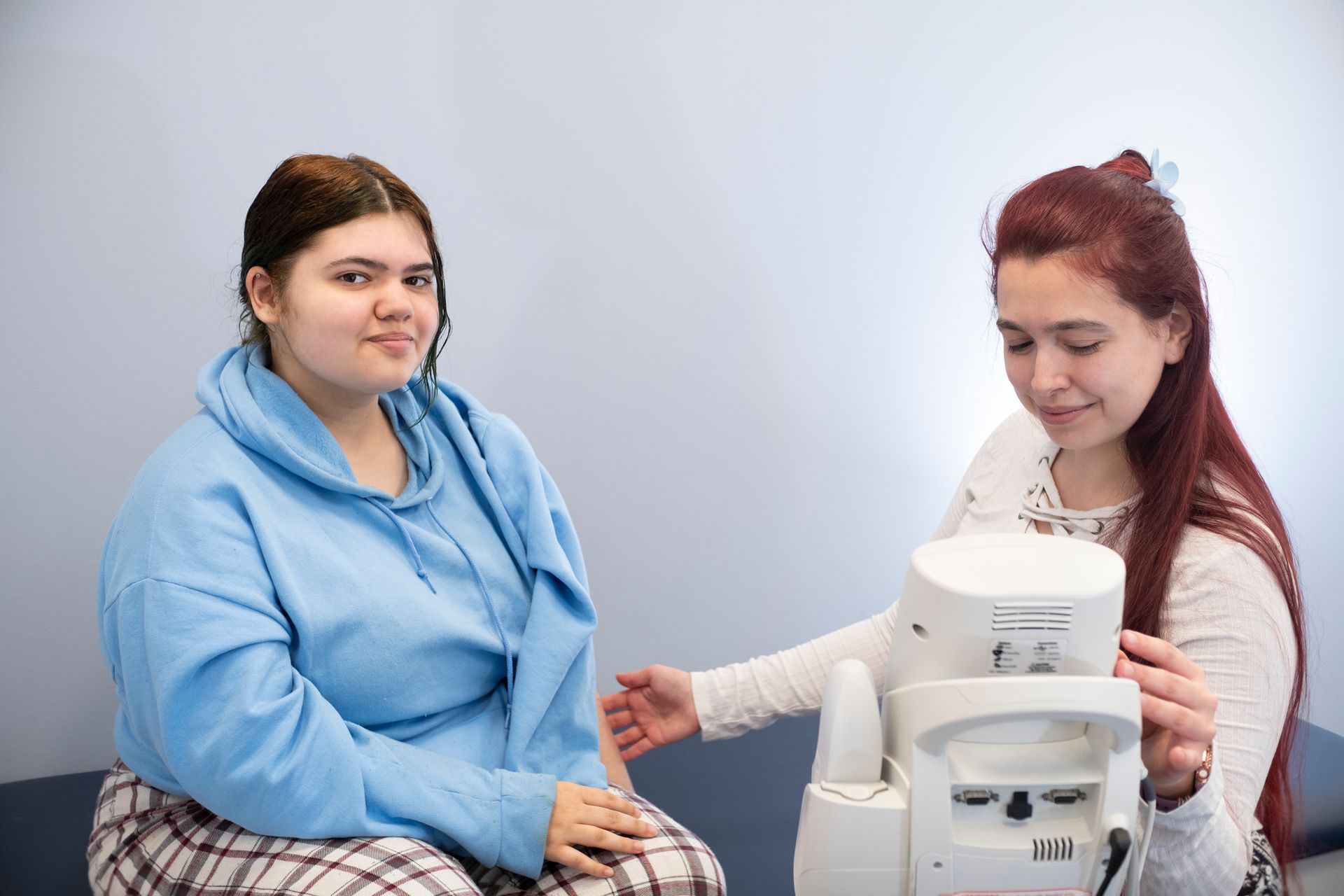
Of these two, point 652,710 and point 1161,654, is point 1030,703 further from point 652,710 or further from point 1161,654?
point 652,710

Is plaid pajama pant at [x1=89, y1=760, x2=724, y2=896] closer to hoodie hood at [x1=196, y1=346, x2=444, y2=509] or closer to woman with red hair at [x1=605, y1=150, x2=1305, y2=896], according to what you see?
hoodie hood at [x1=196, y1=346, x2=444, y2=509]

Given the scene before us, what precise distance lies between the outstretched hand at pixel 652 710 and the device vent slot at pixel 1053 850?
0.74m

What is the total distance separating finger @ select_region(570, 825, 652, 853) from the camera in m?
1.45

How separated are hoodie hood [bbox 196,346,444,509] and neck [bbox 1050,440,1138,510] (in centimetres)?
91

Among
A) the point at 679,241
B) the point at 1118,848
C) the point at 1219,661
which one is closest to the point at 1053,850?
the point at 1118,848

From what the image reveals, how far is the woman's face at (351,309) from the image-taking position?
4.75ft

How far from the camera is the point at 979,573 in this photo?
3.27 feet

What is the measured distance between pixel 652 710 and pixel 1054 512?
69 cm

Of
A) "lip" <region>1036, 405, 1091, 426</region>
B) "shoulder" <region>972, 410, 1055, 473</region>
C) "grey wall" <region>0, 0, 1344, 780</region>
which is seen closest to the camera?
"lip" <region>1036, 405, 1091, 426</region>

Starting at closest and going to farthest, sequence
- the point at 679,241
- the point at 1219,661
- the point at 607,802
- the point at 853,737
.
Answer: the point at 853,737 → the point at 1219,661 → the point at 607,802 → the point at 679,241

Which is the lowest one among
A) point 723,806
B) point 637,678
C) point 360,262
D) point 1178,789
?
point 723,806

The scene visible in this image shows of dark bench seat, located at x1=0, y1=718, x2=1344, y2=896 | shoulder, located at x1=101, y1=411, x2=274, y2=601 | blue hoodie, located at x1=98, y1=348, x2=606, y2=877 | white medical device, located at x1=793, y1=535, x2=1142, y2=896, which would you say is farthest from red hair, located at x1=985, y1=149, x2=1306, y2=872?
shoulder, located at x1=101, y1=411, x2=274, y2=601

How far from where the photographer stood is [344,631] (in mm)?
1414

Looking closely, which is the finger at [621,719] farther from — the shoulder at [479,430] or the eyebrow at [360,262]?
the eyebrow at [360,262]
